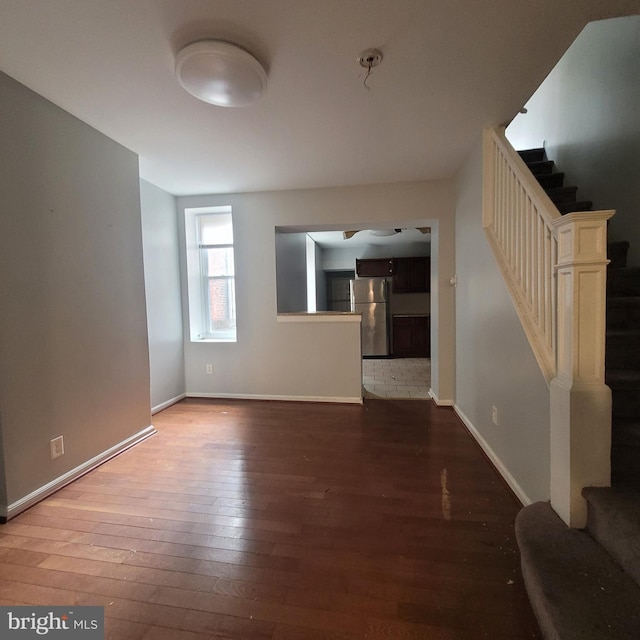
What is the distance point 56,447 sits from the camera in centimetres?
191

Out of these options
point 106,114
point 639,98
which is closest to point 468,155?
point 639,98

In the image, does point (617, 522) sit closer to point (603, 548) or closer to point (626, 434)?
point (603, 548)

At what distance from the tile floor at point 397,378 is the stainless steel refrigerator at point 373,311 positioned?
0.30 m

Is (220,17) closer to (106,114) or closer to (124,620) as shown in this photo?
(106,114)

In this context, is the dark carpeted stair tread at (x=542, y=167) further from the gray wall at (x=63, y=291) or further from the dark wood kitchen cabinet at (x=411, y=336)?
the dark wood kitchen cabinet at (x=411, y=336)

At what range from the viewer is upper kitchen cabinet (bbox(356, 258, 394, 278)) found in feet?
21.5

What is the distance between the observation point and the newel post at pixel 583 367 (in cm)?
117

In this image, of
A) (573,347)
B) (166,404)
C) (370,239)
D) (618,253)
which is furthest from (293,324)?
(370,239)

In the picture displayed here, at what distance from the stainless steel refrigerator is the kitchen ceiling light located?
16.2ft

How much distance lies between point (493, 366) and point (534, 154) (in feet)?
7.37

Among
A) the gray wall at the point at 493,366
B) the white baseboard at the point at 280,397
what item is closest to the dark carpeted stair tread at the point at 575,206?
the gray wall at the point at 493,366

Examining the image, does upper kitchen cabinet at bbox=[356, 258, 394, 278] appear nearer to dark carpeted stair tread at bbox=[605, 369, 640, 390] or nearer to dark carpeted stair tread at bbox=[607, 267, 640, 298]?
dark carpeted stair tread at bbox=[607, 267, 640, 298]

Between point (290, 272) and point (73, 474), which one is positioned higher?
point (290, 272)

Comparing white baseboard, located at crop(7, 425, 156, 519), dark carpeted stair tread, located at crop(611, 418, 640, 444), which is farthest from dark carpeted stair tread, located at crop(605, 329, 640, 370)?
white baseboard, located at crop(7, 425, 156, 519)
